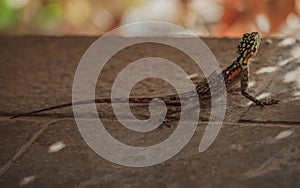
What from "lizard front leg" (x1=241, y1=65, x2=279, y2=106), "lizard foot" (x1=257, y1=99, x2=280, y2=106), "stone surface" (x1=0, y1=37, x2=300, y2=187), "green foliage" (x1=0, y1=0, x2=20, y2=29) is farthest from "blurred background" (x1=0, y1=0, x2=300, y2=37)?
"lizard foot" (x1=257, y1=99, x2=280, y2=106)

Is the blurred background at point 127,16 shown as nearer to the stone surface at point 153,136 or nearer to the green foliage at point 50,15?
the green foliage at point 50,15

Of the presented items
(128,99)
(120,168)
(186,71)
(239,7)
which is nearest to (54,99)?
(128,99)

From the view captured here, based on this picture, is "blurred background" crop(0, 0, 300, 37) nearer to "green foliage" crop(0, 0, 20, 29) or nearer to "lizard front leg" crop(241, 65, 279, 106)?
"green foliage" crop(0, 0, 20, 29)

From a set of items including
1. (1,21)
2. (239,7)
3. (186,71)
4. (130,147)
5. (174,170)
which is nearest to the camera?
(174,170)

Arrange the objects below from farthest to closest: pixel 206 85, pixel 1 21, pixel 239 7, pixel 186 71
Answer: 1. pixel 1 21
2. pixel 239 7
3. pixel 186 71
4. pixel 206 85

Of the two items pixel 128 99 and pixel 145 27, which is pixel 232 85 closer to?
pixel 128 99
